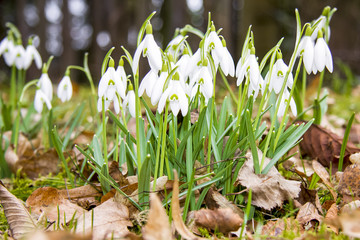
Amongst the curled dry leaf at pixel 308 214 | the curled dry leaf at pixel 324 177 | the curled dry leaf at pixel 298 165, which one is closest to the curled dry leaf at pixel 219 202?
the curled dry leaf at pixel 308 214

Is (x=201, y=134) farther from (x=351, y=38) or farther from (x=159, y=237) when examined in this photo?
(x=351, y=38)

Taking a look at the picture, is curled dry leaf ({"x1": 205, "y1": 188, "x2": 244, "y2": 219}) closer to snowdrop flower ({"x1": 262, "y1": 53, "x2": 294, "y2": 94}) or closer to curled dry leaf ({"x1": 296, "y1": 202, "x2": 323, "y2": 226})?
curled dry leaf ({"x1": 296, "y1": 202, "x2": 323, "y2": 226})

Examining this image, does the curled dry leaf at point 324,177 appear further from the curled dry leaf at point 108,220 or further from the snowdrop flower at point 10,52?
the snowdrop flower at point 10,52

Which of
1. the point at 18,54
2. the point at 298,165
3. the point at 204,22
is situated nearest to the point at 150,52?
the point at 298,165

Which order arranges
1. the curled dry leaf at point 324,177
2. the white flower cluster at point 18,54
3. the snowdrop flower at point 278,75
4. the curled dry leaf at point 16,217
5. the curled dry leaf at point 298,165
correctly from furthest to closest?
1. the white flower cluster at point 18,54
2. the curled dry leaf at point 298,165
3. the curled dry leaf at point 324,177
4. the snowdrop flower at point 278,75
5. the curled dry leaf at point 16,217

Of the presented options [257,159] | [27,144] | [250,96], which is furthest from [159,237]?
[27,144]
